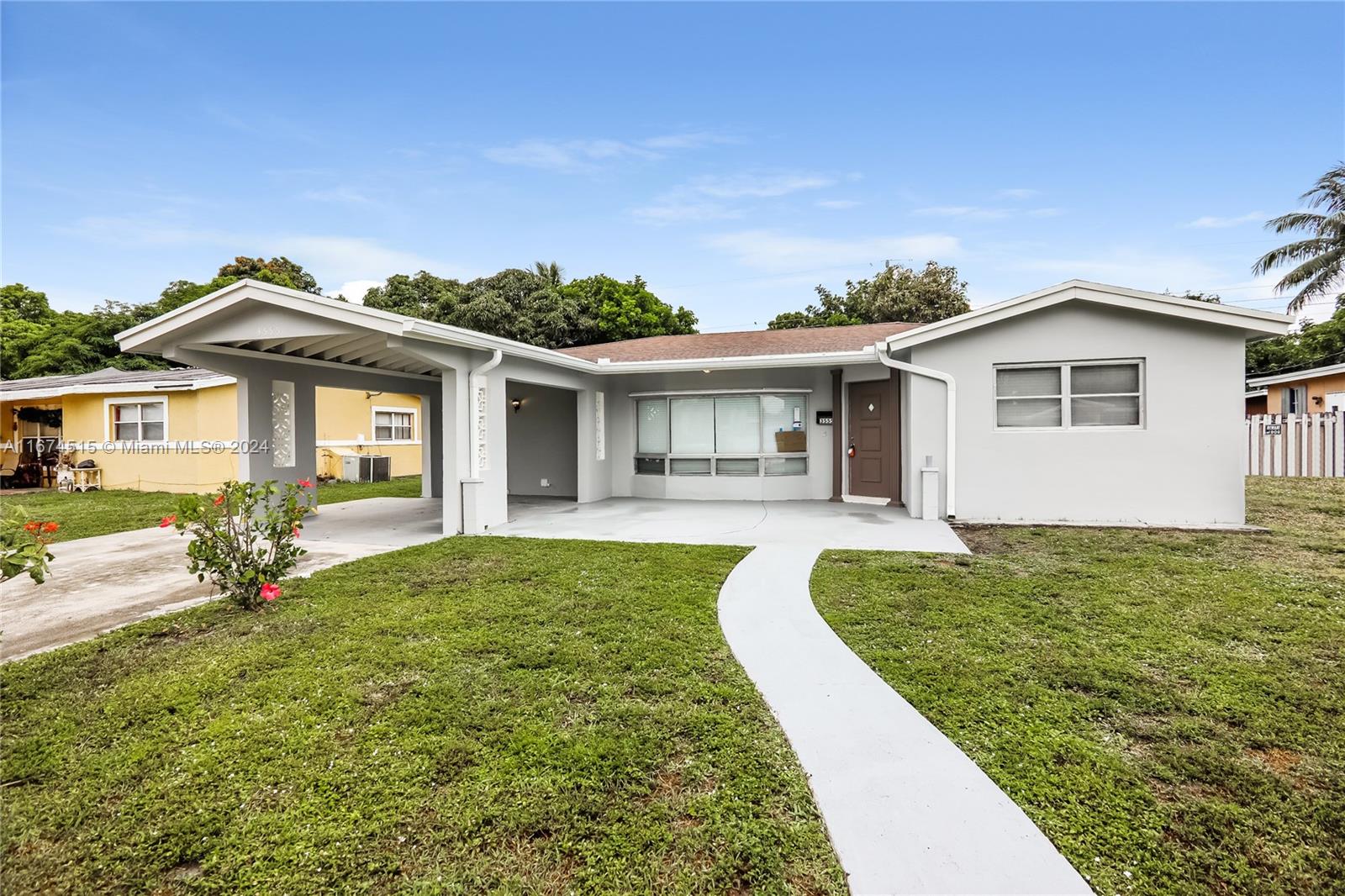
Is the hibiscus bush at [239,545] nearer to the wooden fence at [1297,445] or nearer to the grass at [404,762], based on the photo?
the grass at [404,762]

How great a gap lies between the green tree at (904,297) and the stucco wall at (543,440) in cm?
1896

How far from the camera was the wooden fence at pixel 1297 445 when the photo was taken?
13.3 m

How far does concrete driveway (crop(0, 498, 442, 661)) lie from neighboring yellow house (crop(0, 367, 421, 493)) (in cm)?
570

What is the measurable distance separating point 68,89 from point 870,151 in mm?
15626

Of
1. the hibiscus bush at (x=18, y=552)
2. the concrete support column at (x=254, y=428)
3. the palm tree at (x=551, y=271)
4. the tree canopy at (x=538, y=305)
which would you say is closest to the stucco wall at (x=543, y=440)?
the concrete support column at (x=254, y=428)

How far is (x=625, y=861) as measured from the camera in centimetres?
197

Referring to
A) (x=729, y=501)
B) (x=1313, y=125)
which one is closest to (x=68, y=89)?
(x=729, y=501)

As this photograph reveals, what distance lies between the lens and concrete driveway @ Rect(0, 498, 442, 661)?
443 cm

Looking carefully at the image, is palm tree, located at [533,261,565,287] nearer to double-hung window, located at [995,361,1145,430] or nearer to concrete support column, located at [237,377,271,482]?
concrete support column, located at [237,377,271,482]

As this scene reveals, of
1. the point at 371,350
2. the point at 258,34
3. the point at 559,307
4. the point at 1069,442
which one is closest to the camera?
the point at 1069,442

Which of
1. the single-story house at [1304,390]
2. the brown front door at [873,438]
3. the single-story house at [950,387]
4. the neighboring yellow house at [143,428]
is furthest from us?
the single-story house at [1304,390]

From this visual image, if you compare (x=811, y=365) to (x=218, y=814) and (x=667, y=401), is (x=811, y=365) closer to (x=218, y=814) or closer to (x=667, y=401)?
(x=667, y=401)

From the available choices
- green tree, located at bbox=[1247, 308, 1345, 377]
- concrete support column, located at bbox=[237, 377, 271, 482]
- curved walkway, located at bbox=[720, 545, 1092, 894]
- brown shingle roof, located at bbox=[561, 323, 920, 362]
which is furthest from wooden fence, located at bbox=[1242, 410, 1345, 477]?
concrete support column, located at bbox=[237, 377, 271, 482]

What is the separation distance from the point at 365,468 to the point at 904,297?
24.2 m
